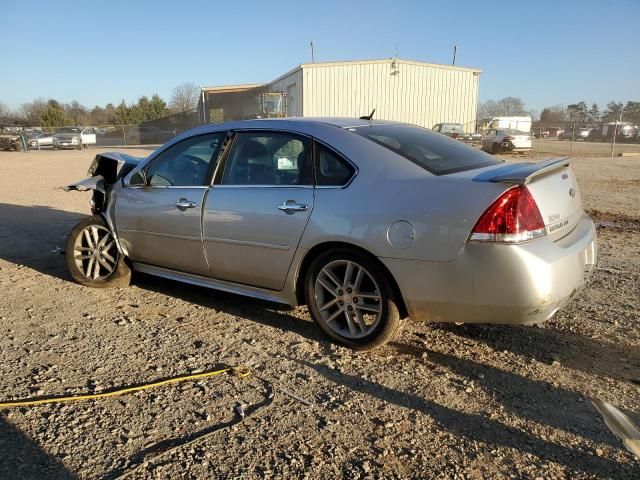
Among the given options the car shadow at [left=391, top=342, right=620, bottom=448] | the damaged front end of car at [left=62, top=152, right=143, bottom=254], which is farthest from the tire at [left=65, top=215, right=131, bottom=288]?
the car shadow at [left=391, top=342, right=620, bottom=448]

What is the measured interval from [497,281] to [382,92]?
31970mm

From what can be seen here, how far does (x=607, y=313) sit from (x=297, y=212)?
2582 millimetres

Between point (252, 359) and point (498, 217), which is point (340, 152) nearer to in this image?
point (498, 217)

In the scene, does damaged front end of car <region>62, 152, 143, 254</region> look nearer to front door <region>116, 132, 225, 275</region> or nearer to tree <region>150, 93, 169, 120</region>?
front door <region>116, 132, 225, 275</region>

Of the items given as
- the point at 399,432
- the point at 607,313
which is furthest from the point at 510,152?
the point at 399,432

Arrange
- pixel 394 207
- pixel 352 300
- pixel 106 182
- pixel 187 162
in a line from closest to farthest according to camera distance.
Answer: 1. pixel 394 207
2. pixel 352 300
3. pixel 187 162
4. pixel 106 182

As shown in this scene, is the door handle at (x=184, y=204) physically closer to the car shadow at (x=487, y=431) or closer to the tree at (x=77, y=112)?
the car shadow at (x=487, y=431)

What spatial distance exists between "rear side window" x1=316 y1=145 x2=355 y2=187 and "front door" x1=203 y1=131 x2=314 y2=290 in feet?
0.27

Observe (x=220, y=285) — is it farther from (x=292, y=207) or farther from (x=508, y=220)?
(x=508, y=220)

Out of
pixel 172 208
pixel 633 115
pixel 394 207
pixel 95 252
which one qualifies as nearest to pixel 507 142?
pixel 95 252

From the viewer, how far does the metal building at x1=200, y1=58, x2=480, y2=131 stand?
31.5 meters

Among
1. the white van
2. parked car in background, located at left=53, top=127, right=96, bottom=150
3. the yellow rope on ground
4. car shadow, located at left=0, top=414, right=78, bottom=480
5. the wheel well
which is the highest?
the white van

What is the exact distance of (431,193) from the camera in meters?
3.05

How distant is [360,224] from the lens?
3232 millimetres
